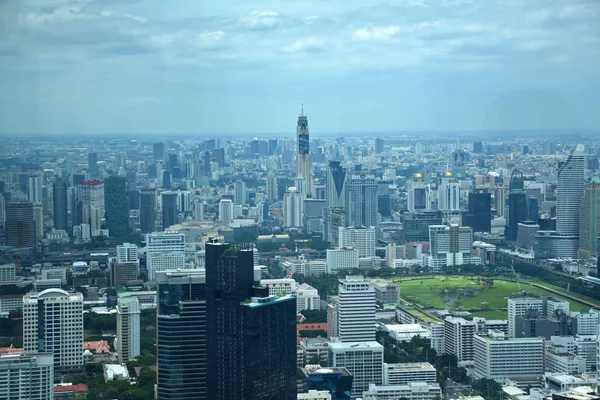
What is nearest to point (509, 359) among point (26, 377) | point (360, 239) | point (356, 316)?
point (356, 316)

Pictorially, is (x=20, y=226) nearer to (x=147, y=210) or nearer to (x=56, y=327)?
(x=56, y=327)

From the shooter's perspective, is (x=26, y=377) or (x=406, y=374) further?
(x=406, y=374)

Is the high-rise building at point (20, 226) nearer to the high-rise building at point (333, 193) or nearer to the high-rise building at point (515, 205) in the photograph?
the high-rise building at point (333, 193)

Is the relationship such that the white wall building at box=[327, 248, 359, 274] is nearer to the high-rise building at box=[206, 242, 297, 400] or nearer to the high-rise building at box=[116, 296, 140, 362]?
the high-rise building at box=[116, 296, 140, 362]

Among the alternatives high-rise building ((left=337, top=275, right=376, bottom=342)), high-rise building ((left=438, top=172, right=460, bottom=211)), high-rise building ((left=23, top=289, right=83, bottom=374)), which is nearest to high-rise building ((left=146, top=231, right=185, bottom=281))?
high-rise building ((left=337, top=275, right=376, bottom=342))

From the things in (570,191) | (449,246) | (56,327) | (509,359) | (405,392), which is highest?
(570,191)

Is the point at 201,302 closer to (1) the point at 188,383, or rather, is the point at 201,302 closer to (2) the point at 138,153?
(1) the point at 188,383
